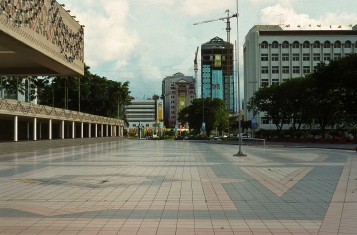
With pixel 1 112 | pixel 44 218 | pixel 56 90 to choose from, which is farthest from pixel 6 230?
pixel 56 90

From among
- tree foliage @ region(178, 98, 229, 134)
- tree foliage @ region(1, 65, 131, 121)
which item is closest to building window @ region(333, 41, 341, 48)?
tree foliage @ region(178, 98, 229, 134)

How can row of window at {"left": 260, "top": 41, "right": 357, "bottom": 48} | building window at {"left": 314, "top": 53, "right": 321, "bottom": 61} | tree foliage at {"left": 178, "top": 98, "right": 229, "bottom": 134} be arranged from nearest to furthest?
tree foliage at {"left": 178, "top": 98, "right": 229, "bottom": 134}
row of window at {"left": 260, "top": 41, "right": 357, "bottom": 48}
building window at {"left": 314, "top": 53, "right": 321, "bottom": 61}

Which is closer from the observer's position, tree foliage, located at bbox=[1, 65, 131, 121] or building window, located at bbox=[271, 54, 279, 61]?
tree foliage, located at bbox=[1, 65, 131, 121]

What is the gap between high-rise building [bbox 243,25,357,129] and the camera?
101m

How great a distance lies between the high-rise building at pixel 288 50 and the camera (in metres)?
101

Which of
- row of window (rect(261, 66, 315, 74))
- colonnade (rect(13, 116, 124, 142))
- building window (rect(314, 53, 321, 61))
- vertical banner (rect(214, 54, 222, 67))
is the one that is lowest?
colonnade (rect(13, 116, 124, 142))

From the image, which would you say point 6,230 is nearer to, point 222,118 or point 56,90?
point 56,90

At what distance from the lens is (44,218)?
8.48 m

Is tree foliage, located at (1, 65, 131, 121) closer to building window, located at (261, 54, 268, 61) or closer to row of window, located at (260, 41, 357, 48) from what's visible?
building window, located at (261, 54, 268, 61)

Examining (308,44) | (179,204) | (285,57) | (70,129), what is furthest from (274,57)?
(179,204)

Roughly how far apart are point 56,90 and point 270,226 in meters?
67.4

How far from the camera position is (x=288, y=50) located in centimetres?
10281

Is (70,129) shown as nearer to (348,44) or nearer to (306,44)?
(306,44)

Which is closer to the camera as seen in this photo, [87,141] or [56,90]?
[87,141]
